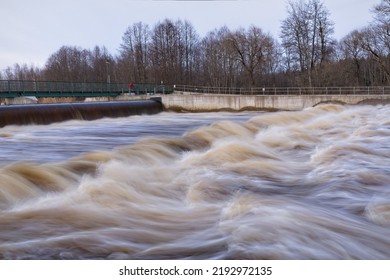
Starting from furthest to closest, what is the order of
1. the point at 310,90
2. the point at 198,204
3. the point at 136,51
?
the point at 136,51 → the point at 310,90 → the point at 198,204

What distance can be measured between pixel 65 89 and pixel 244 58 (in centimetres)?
2195

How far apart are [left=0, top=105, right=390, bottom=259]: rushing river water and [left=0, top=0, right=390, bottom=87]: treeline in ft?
108

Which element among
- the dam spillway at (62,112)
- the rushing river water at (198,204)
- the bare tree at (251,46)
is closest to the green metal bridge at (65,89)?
the dam spillway at (62,112)

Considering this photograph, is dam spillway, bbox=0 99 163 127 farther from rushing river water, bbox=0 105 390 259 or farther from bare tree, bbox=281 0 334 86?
bare tree, bbox=281 0 334 86

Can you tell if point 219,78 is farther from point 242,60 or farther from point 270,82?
point 242,60

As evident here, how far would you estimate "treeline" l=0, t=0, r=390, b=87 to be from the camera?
3972 centimetres

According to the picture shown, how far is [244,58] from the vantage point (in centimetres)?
4431

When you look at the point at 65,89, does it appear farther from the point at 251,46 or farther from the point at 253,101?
the point at 251,46

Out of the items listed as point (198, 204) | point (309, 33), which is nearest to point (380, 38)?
point (309, 33)

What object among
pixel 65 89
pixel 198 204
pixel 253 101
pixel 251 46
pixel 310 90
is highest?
pixel 251 46

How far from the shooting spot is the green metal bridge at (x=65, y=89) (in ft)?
79.9

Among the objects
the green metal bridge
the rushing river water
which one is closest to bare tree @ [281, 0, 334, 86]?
the green metal bridge

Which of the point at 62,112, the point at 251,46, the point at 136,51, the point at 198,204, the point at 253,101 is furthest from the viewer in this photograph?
the point at 136,51

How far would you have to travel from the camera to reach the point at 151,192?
5.36 m
